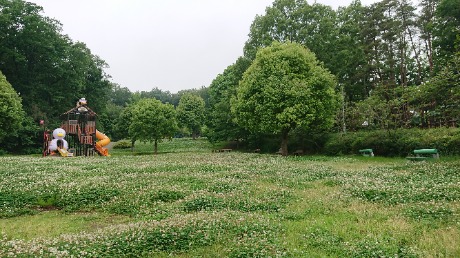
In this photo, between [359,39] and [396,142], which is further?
[359,39]

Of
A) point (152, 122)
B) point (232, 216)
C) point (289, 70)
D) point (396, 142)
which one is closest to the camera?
point (232, 216)

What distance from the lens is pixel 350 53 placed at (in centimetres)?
5209

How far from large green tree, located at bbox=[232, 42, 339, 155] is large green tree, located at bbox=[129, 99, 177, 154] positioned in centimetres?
2256

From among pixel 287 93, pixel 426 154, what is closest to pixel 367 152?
pixel 426 154

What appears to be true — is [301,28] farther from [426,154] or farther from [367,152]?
[426,154]

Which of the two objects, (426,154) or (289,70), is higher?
(289,70)

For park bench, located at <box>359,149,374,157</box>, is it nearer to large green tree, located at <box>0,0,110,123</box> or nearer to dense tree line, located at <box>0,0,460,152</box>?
dense tree line, located at <box>0,0,460,152</box>

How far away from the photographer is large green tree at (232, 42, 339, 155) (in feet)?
119

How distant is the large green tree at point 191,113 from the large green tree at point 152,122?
30.2 m

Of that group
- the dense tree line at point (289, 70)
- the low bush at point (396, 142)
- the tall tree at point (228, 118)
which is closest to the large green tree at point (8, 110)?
the dense tree line at point (289, 70)

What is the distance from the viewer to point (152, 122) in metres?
58.0

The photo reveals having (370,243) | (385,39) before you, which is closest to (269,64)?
(385,39)

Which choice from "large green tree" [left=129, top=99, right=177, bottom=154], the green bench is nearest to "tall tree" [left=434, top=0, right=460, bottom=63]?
the green bench

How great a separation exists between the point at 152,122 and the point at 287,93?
96.5 feet
